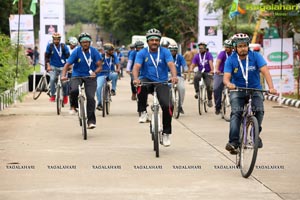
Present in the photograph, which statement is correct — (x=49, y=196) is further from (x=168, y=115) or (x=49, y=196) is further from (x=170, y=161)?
(x=168, y=115)

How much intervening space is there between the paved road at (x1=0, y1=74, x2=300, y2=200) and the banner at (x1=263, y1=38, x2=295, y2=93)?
6.87 meters

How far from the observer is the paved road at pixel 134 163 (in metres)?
9.15

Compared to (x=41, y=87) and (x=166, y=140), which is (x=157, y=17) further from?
(x=166, y=140)

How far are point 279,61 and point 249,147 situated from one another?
15.3 m

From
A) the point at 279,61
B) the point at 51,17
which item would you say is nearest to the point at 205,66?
the point at 279,61

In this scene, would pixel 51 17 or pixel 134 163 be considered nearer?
pixel 134 163

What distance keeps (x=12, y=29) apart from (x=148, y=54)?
16.8 meters

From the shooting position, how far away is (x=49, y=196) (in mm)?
8820

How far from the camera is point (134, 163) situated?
37.4ft

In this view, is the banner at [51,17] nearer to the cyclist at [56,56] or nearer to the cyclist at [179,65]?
the cyclist at [56,56]

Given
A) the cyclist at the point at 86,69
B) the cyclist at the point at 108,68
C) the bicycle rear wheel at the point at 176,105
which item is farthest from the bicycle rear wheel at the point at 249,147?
the cyclist at the point at 108,68

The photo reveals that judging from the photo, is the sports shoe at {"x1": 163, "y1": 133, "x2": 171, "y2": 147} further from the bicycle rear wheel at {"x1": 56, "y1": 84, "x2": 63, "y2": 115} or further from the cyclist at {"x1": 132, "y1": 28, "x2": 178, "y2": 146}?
the bicycle rear wheel at {"x1": 56, "y1": 84, "x2": 63, "y2": 115}

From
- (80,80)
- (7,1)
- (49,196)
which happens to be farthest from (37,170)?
(7,1)

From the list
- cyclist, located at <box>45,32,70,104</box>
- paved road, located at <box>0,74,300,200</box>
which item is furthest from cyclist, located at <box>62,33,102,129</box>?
cyclist, located at <box>45,32,70,104</box>
